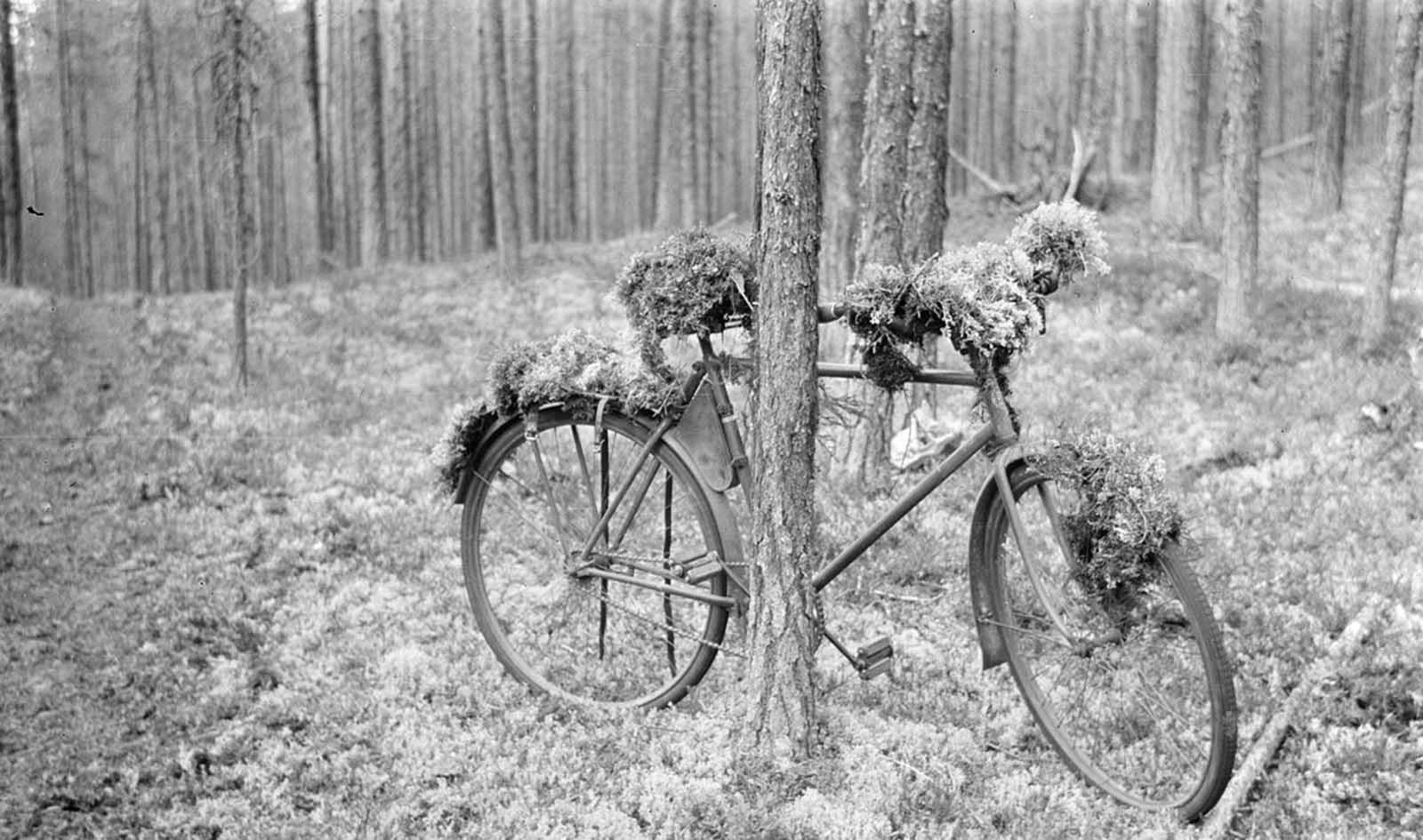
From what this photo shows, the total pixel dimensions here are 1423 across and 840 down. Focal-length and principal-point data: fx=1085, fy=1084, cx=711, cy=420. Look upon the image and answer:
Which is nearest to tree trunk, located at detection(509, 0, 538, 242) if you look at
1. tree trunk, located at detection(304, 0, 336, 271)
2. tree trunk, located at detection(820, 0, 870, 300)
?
tree trunk, located at detection(304, 0, 336, 271)

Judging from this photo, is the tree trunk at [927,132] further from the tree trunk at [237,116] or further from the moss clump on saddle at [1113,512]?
the tree trunk at [237,116]

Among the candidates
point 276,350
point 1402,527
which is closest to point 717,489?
point 1402,527

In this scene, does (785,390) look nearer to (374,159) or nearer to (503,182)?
Answer: (503,182)

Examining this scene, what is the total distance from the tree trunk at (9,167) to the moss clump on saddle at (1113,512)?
76.9ft

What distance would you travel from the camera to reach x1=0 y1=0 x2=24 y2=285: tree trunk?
22281mm

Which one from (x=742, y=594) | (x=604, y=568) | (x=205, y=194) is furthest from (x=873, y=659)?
(x=205, y=194)

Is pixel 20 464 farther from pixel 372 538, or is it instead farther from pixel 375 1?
pixel 375 1

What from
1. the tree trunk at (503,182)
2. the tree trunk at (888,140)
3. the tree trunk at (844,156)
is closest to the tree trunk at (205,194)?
the tree trunk at (503,182)

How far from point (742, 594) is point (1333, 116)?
1962cm

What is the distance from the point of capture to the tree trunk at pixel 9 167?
22.3 meters

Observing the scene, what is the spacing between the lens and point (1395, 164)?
10422mm

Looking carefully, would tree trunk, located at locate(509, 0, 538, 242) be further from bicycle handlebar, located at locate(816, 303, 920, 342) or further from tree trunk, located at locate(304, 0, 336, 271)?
bicycle handlebar, located at locate(816, 303, 920, 342)

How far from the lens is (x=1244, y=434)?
29.2 ft

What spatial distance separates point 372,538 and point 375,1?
20.7 meters
